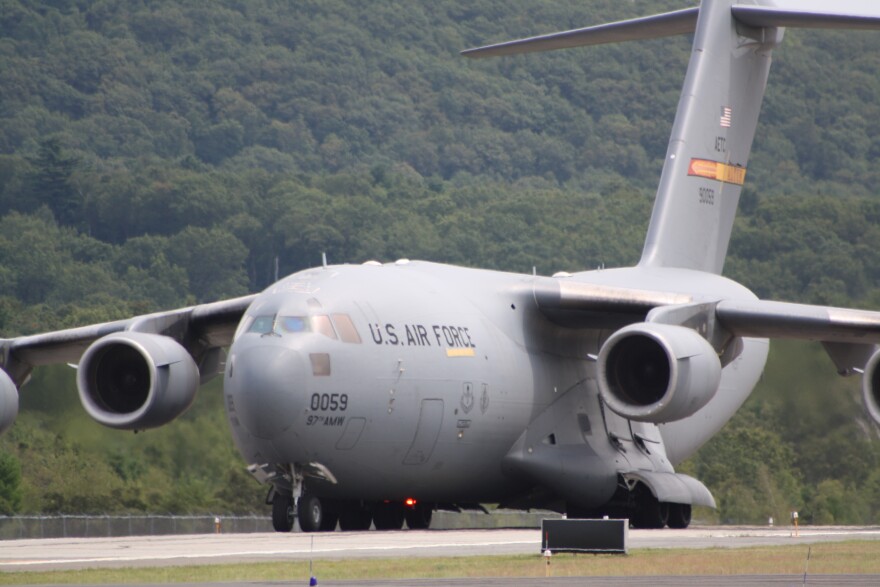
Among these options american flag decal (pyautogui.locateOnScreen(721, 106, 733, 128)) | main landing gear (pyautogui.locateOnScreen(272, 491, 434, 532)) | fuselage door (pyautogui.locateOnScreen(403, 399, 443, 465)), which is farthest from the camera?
american flag decal (pyautogui.locateOnScreen(721, 106, 733, 128))

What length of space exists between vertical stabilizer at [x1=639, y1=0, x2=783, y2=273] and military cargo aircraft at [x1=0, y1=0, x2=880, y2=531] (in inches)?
2.2

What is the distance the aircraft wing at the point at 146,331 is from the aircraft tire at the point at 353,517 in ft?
8.47

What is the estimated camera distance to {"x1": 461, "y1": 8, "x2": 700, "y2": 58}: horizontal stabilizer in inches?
943

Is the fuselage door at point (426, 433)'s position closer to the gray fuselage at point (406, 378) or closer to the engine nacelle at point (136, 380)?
the gray fuselage at point (406, 378)

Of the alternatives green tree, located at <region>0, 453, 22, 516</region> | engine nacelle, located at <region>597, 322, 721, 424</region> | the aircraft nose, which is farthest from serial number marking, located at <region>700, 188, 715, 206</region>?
green tree, located at <region>0, 453, 22, 516</region>

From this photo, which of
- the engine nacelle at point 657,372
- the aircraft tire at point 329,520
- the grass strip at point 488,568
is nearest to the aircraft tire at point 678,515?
the engine nacelle at point 657,372

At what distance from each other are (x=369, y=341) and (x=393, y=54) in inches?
3942

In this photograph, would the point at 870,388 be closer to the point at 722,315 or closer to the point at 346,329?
the point at 722,315

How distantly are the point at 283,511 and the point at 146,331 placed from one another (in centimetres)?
328

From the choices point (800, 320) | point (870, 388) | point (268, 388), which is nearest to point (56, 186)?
point (800, 320)

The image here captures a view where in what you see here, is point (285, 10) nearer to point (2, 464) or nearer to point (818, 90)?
point (818, 90)

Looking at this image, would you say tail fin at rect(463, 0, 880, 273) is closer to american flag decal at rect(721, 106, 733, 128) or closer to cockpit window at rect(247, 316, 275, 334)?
american flag decal at rect(721, 106, 733, 128)

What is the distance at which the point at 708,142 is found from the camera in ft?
80.6

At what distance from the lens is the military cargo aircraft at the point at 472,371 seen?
18141mm
